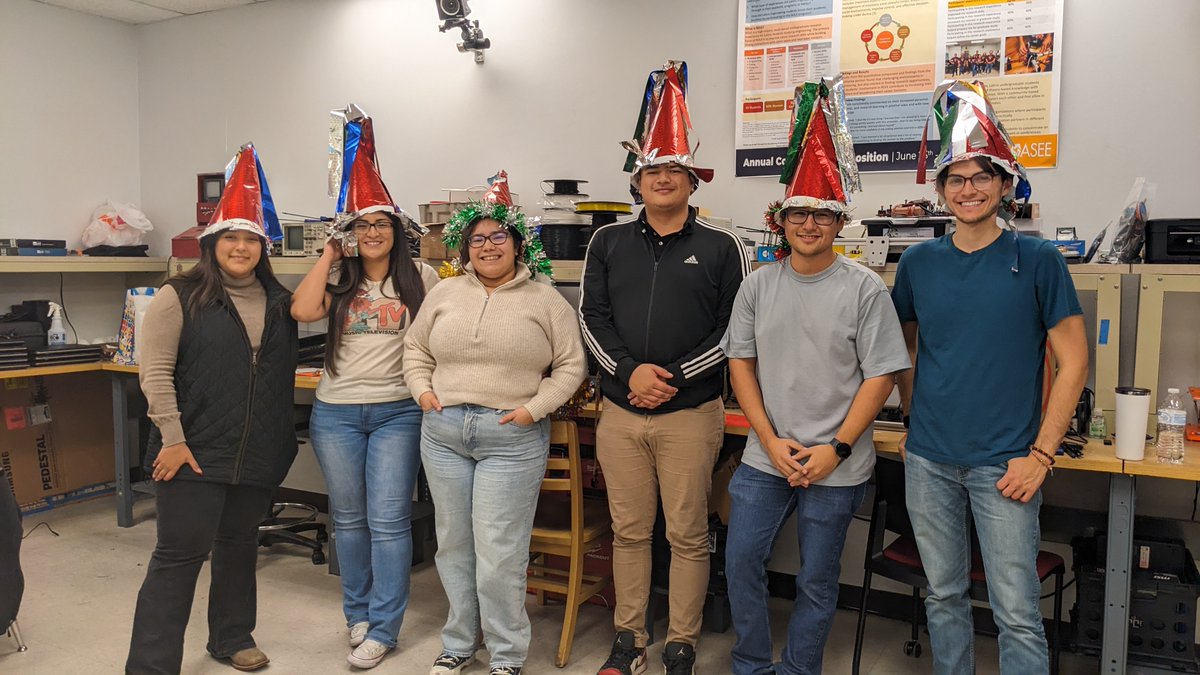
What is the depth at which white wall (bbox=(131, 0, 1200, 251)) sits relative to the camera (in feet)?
10.4

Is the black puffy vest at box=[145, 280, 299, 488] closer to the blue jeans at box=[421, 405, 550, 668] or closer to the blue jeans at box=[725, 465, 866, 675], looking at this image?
the blue jeans at box=[421, 405, 550, 668]

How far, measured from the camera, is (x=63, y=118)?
5137mm

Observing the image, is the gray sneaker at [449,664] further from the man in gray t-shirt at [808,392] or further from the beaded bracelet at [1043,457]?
the beaded bracelet at [1043,457]

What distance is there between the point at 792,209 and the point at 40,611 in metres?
3.27

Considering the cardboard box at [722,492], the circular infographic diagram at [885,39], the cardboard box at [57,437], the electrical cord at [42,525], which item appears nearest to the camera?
the cardboard box at [722,492]

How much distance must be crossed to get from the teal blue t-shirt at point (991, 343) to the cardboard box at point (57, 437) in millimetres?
4797

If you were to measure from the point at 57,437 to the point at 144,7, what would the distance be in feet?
8.30

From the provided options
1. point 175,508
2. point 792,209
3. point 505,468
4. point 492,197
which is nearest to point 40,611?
point 175,508

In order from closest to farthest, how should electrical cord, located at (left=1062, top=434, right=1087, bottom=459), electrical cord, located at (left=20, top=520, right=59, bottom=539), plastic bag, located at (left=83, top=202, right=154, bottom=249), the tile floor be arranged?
1. electrical cord, located at (left=1062, top=434, right=1087, bottom=459)
2. the tile floor
3. electrical cord, located at (left=20, top=520, right=59, bottom=539)
4. plastic bag, located at (left=83, top=202, right=154, bottom=249)

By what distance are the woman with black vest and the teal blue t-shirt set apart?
193 centimetres

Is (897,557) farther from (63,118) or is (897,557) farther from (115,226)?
(63,118)

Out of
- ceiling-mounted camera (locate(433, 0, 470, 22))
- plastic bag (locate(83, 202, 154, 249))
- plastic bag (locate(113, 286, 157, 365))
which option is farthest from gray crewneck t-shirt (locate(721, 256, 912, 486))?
plastic bag (locate(83, 202, 154, 249))

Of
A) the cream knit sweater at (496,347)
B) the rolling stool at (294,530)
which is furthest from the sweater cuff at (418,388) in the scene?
the rolling stool at (294,530)

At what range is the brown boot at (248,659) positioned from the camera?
2977 mm
